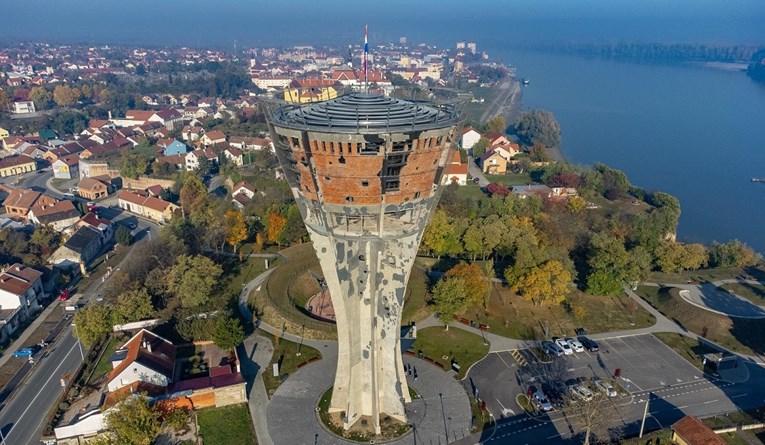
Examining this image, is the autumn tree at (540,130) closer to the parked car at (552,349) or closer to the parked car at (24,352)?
the parked car at (552,349)

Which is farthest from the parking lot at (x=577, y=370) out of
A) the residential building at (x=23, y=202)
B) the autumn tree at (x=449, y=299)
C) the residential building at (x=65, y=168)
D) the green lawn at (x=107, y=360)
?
the residential building at (x=65, y=168)

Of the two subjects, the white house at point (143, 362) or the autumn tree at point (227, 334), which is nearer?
the white house at point (143, 362)

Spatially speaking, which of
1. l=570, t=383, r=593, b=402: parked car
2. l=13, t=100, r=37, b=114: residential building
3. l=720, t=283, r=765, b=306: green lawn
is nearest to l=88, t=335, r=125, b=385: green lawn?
l=570, t=383, r=593, b=402: parked car

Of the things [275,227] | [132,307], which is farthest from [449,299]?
[132,307]

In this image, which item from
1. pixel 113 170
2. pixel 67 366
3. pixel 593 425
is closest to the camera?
pixel 593 425

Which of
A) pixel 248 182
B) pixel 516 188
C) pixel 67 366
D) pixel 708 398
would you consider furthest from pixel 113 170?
pixel 708 398

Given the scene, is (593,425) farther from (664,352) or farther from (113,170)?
(113,170)

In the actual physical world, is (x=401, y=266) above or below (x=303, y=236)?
above
